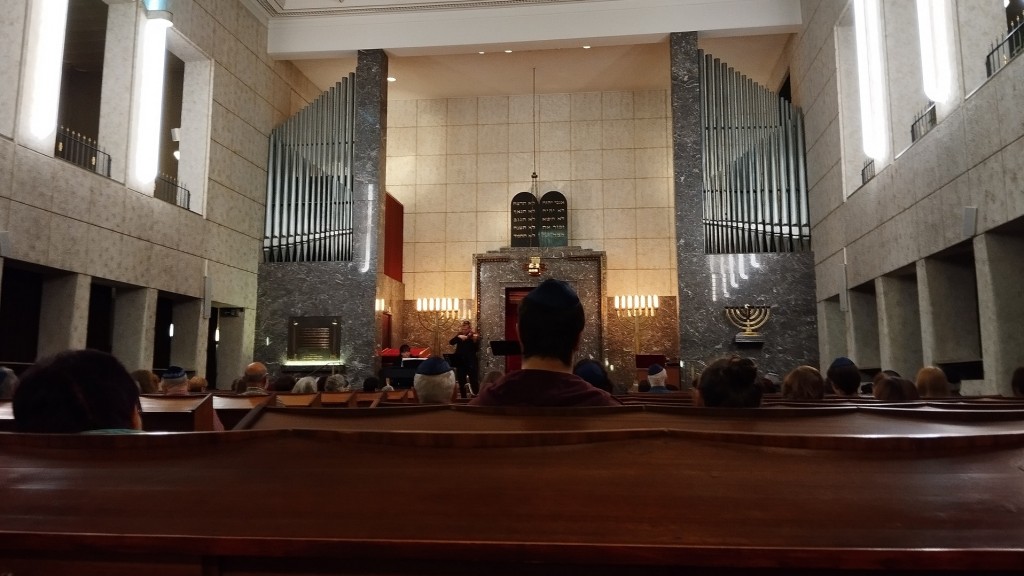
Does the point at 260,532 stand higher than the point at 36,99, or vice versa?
the point at 36,99

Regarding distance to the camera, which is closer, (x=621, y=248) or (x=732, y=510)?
(x=732, y=510)

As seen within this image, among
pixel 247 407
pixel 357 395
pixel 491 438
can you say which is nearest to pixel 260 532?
pixel 491 438

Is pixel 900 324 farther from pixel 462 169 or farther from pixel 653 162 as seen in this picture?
pixel 462 169

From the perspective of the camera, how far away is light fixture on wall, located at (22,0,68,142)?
788 centimetres

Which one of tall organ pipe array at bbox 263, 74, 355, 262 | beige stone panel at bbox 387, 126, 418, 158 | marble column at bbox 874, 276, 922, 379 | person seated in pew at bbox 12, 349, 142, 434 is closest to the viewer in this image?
person seated in pew at bbox 12, 349, 142, 434

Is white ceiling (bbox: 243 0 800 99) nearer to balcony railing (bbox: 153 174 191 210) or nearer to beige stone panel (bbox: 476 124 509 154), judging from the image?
beige stone panel (bbox: 476 124 509 154)

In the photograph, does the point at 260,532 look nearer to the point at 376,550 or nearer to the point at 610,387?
the point at 376,550

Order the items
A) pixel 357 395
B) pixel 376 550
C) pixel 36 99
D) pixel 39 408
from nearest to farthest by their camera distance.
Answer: pixel 376 550, pixel 39 408, pixel 357 395, pixel 36 99

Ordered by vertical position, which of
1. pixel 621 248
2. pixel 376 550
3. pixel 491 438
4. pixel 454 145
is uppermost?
pixel 454 145

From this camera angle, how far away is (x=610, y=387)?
5.13m

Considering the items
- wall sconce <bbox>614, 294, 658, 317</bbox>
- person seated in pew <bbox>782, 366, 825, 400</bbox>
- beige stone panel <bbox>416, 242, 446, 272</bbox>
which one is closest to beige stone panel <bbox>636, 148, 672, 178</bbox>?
wall sconce <bbox>614, 294, 658, 317</bbox>

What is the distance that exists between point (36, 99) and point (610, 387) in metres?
6.82

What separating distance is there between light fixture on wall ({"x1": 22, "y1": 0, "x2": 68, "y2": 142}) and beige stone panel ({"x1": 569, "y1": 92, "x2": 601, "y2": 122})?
931 cm

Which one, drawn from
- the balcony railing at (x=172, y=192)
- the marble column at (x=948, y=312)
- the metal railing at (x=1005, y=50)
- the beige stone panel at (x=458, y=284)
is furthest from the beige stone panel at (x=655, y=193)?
the metal railing at (x=1005, y=50)
